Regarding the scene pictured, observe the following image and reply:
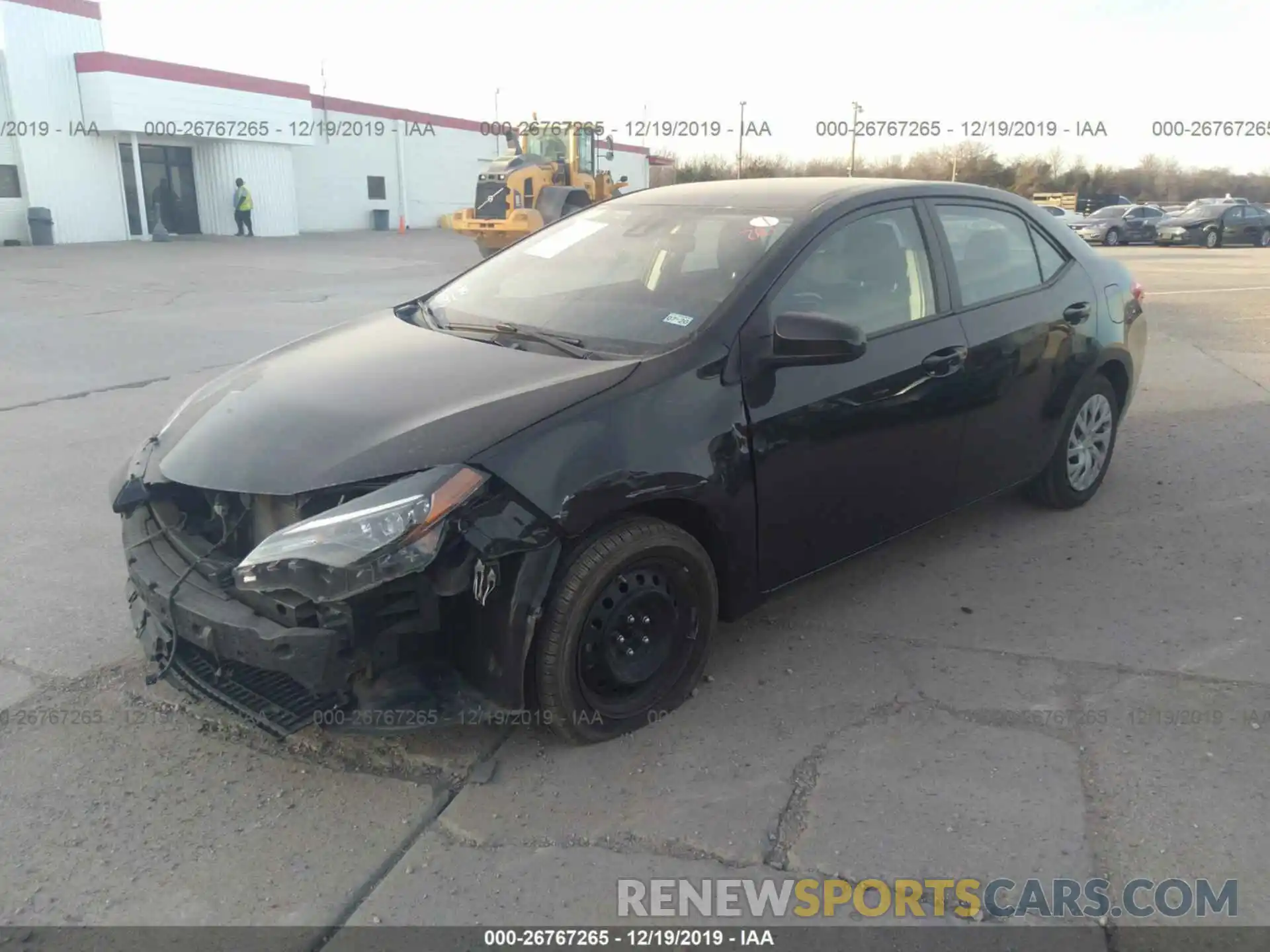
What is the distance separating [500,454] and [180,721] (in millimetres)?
1497

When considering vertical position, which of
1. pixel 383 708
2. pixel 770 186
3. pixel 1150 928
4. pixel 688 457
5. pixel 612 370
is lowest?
pixel 1150 928

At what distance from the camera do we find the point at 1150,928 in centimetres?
235

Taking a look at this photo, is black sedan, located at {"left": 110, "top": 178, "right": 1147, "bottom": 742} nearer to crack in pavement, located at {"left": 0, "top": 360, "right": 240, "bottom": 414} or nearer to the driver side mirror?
the driver side mirror

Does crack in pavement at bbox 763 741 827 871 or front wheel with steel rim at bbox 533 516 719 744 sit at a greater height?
front wheel with steel rim at bbox 533 516 719 744

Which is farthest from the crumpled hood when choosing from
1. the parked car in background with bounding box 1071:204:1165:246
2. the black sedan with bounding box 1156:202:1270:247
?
the black sedan with bounding box 1156:202:1270:247

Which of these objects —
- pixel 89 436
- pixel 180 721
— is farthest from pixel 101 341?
pixel 180 721

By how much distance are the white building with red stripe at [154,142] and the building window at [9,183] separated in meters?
0.03

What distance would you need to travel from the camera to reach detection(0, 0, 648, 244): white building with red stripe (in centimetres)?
2336

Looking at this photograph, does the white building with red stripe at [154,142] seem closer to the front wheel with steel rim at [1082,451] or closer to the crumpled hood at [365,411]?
the front wheel with steel rim at [1082,451]

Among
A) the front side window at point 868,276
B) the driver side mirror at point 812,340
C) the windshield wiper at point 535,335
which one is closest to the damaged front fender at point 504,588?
the windshield wiper at point 535,335

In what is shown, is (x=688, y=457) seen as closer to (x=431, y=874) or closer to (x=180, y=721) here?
(x=431, y=874)

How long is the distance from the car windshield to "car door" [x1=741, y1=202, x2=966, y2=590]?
0.23 meters

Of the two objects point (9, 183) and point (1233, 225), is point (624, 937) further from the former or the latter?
point (1233, 225)

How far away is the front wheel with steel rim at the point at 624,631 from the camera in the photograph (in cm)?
279
